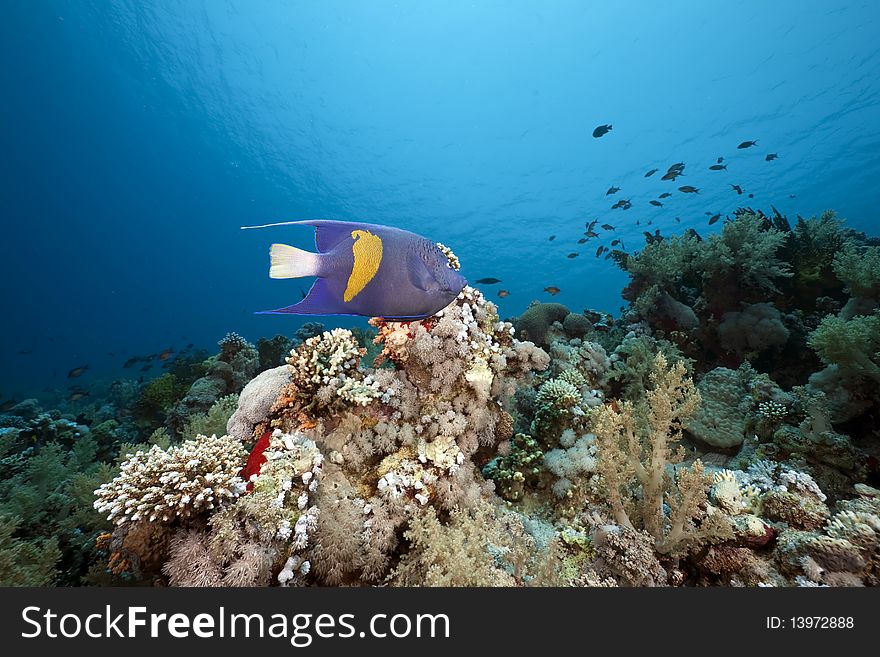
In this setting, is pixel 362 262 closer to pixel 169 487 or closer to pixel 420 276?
pixel 420 276

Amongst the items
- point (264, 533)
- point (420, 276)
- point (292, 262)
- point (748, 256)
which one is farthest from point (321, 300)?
point (748, 256)

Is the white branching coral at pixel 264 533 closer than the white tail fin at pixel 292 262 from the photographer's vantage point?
No

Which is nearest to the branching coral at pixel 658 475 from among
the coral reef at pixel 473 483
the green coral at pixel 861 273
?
the coral reef at pixel 473 483

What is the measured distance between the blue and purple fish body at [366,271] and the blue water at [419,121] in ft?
136

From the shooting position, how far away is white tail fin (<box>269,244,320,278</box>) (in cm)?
127

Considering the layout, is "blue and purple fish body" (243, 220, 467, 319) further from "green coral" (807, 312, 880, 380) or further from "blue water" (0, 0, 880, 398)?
"blue water" (0, 0, 880, 398)

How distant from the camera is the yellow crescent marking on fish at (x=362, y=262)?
4.54 ft

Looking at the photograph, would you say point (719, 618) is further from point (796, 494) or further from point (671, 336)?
point (671, 336)

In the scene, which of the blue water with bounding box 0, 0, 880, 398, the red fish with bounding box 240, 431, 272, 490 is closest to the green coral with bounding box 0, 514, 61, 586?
the red fish with bounding box 240, 431, 272, 490

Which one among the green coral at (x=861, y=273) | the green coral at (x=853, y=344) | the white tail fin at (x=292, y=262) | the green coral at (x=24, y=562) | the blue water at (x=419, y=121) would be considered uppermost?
the blue water at (x=419, y=121)

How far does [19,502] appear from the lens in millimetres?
4621

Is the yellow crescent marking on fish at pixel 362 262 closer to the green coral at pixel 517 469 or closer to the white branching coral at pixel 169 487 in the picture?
the white branching coral at pixel 169 487

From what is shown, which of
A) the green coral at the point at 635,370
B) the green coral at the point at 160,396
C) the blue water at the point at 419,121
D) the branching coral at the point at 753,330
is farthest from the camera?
the blue water at the point at 419,121

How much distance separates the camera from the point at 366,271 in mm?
1398
